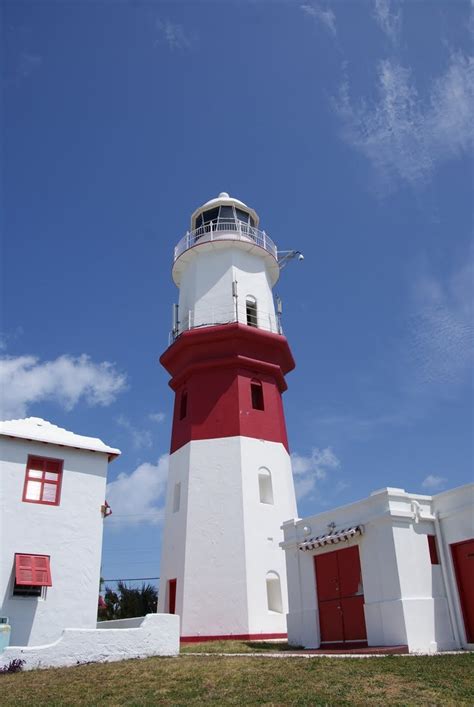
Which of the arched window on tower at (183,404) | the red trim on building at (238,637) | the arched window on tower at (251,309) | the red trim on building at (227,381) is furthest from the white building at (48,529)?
the arched window on tower at (251,309)

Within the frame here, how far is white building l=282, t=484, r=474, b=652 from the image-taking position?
16.3 metres

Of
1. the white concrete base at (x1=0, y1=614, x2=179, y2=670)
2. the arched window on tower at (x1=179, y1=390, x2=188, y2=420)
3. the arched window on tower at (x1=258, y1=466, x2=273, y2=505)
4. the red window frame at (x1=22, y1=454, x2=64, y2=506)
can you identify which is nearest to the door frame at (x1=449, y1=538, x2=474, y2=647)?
the white concrete base at (x1=0, y1=614, x2=179, y2=670)

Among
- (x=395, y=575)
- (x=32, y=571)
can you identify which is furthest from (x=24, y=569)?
(x=395, y=575)

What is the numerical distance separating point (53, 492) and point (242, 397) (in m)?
9.90

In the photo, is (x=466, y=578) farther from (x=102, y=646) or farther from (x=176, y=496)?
(x=176, y=496)

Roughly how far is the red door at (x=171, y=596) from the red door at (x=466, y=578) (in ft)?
37.3

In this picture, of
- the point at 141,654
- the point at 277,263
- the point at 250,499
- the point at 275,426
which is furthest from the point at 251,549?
the point at 277,263

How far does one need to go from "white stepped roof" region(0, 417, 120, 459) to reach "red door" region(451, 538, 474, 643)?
11.1 metres

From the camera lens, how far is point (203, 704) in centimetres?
1027

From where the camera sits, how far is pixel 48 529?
18.3 m

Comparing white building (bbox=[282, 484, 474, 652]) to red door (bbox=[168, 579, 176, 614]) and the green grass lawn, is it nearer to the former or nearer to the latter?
the green grass lawn

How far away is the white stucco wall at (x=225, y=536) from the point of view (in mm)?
22297

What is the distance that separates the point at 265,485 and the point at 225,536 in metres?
3.10

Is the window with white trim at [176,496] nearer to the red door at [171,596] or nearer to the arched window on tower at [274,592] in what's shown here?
the red door at [171,596]
